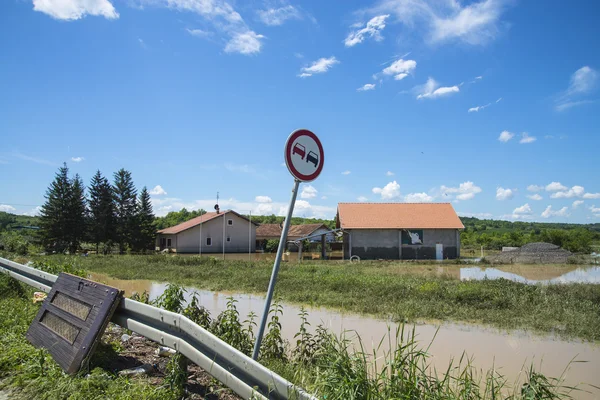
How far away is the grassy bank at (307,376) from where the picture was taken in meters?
2.89

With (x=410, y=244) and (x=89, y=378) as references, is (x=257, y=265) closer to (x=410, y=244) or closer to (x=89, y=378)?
(x=410, y=244)

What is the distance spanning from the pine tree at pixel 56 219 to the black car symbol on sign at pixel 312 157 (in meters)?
49.1

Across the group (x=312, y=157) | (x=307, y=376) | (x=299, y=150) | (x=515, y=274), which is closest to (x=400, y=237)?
(x=515, y=274)

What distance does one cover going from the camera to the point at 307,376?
3.61 meters

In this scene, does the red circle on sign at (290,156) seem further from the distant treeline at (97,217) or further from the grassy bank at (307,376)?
the distant treeline at (97,217)

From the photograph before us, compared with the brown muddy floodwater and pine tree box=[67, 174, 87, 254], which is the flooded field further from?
pine tree box=[67, 174, 87, 254]

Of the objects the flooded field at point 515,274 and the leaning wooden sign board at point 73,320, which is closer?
the leaning wooden sign board at point 73,320

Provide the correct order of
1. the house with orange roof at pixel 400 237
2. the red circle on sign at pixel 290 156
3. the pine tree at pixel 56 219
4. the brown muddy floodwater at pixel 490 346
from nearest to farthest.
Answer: the red circle on sign at pixel 290 156, the brown muddy floodwater at pixel 490 346, the house with orange roof at pixel 400 237, the pine tree at pixel 56 219

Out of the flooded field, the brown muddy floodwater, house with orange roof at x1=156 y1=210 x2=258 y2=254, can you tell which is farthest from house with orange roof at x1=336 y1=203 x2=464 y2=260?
the brown muddy floodwater

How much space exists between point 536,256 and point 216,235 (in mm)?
32917

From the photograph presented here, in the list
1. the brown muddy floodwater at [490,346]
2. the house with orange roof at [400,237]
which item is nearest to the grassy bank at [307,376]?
the brown muddy floodwater at [490,346]

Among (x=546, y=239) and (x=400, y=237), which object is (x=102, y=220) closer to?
(x=400, y=237)

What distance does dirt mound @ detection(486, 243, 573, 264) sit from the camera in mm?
34156

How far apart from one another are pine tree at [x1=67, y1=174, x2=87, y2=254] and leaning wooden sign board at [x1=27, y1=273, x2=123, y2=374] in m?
46.8
